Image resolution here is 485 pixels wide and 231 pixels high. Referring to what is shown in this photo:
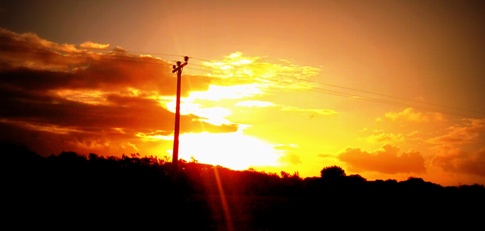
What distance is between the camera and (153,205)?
56.5 feet

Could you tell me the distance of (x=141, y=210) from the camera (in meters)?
15.9

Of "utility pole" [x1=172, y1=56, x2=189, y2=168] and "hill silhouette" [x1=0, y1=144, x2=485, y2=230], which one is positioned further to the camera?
"utility pole" [x1=172, y1=56, x2=189, y2=168]

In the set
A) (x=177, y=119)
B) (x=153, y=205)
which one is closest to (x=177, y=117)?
(x=177, y=119)

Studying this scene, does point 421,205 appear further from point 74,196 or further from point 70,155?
point 70,155

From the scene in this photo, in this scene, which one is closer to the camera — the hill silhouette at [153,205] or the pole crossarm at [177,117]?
the hill silhouette at [153,205]

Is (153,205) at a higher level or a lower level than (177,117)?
lower

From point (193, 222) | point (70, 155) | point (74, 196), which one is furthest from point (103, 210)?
point (70, 155)

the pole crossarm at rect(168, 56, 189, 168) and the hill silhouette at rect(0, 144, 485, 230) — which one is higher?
the pole crossarm at rect(168, 56, 189, 168)

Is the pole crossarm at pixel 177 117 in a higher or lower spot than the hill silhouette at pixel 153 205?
higher

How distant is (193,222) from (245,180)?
17.9 meters

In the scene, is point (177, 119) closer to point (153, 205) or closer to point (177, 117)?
point (177, 117)

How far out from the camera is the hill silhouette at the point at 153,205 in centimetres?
1409

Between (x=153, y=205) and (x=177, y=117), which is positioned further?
(x=177, y=117)

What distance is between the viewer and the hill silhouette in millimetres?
14094
